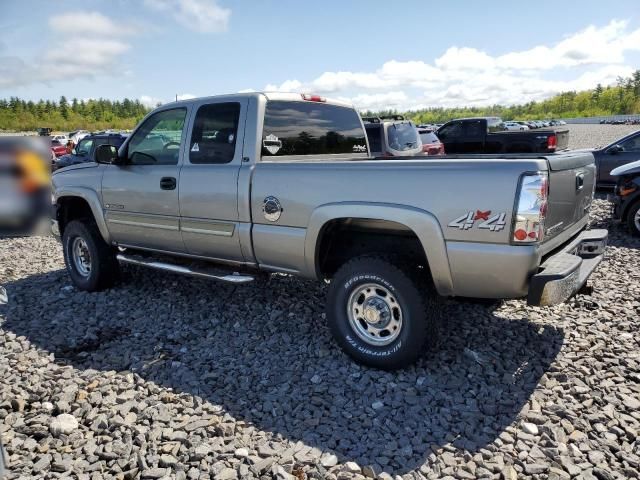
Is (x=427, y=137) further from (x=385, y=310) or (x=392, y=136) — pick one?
(x=385, y=310)

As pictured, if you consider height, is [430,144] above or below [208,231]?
above

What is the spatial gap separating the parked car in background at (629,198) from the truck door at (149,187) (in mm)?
6418

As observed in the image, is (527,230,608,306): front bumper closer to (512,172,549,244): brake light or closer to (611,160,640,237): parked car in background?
(512,172,549,244): brake light

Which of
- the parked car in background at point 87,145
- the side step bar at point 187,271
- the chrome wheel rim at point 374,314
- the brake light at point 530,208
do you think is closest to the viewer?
the brake light at point 530,208

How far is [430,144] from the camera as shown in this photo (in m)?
13.5

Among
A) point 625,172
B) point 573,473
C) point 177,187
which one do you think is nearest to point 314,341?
point 177,187

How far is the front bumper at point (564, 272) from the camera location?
2932 mm

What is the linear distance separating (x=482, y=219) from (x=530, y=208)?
0.27 metres

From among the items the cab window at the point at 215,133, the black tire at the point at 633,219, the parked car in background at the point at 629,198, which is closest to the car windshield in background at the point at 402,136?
the parked car in background at the point at 629,198

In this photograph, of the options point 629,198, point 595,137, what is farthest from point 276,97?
point 595,137

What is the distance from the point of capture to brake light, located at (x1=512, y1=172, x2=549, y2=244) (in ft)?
9.38

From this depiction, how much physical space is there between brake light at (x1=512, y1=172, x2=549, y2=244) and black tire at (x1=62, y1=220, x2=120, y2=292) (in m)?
4.34

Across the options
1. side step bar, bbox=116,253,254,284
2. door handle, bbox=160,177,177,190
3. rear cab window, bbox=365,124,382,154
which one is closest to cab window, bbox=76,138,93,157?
rear cab window, bbox=365,124,382,154

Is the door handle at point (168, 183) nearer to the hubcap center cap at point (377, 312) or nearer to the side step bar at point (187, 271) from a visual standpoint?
the side step bar at point (187, 271)
